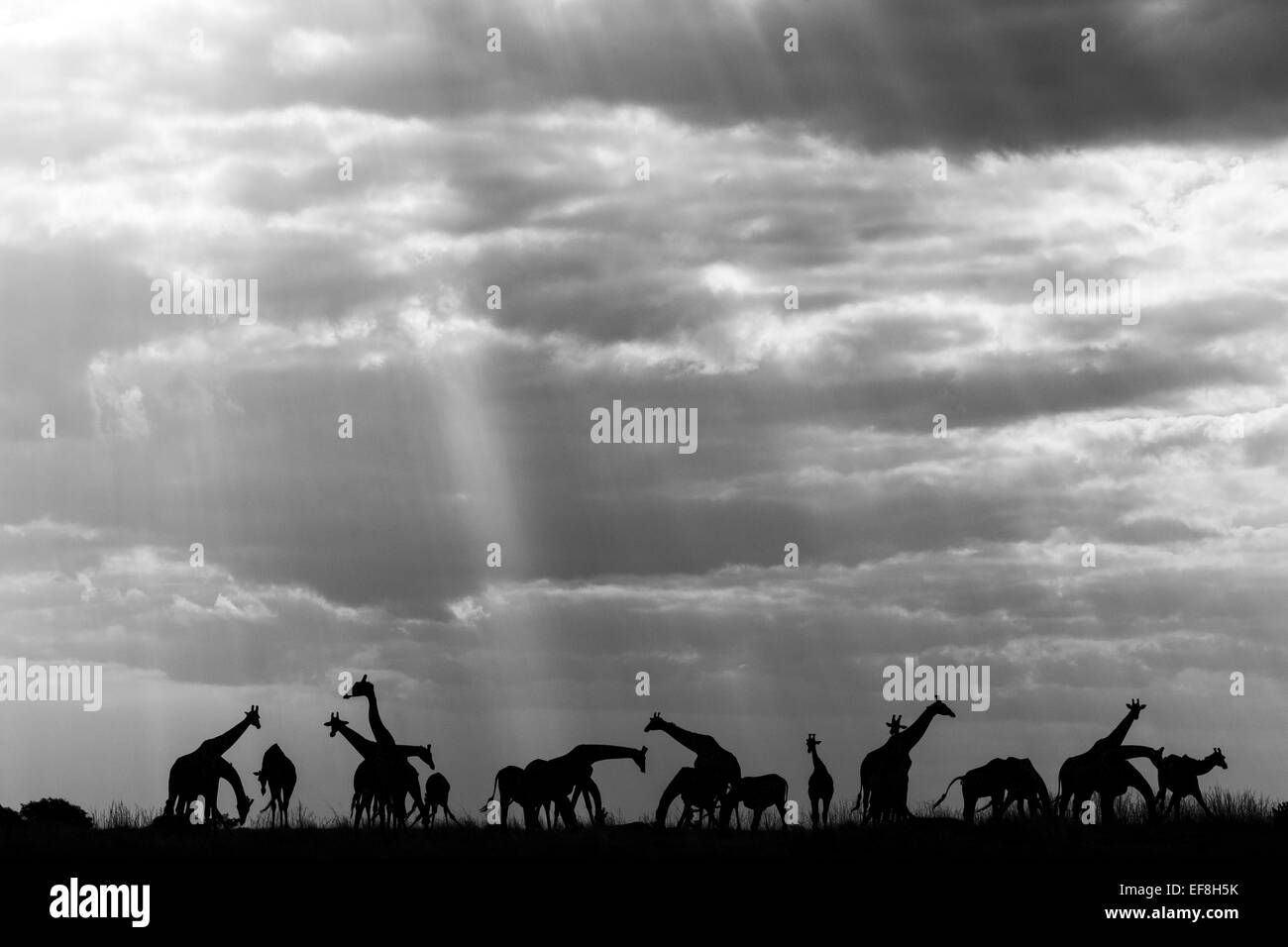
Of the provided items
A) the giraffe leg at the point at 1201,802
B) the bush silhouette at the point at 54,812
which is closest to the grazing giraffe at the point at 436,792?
the bush silhouette at the point at 54,812

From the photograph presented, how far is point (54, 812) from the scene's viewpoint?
52.2 m

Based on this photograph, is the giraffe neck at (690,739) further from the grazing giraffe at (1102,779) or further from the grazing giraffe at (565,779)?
the grazing giraffe at (1102,779)

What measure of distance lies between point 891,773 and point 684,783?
5.31 m

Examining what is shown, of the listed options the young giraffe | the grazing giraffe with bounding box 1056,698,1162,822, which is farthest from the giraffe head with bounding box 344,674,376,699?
the grazing giraffe with bounding box 1056,698,1162,822

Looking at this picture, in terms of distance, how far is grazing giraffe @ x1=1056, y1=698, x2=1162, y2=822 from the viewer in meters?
42.7

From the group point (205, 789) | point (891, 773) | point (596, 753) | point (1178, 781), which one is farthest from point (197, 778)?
point (1178, 781)

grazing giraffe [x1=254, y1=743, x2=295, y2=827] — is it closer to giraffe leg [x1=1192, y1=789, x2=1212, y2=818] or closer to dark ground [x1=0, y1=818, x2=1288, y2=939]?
dark ground [x1=0, y1=818, x2=1288, y2=939]

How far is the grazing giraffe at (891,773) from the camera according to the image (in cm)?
4116

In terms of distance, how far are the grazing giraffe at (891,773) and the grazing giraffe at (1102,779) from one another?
3.84 m
